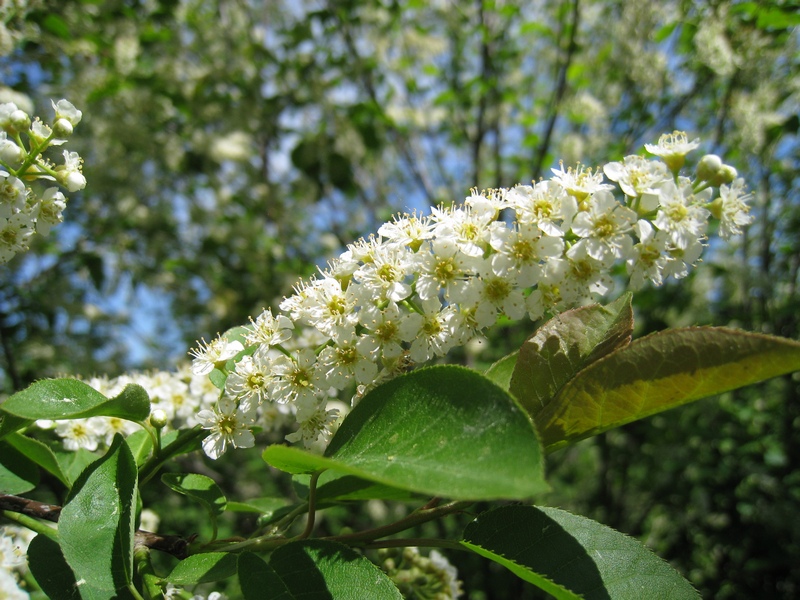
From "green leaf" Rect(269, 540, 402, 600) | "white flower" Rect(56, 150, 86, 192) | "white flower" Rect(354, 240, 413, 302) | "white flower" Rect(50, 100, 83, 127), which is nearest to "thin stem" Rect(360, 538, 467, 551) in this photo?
"green leaf" Rect(269, 540, 402, 600)

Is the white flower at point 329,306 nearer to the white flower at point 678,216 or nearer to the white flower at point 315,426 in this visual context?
the white flower at point 315,426

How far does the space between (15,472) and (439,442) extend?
3.40ft

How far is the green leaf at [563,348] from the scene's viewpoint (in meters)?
1.13

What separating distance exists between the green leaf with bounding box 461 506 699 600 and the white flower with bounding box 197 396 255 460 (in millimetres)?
524

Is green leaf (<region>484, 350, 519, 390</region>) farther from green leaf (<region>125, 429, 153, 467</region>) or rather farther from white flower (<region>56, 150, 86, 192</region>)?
white flower (<region>56, 150, 86, 192</region>)

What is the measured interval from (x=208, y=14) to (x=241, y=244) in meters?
2.19

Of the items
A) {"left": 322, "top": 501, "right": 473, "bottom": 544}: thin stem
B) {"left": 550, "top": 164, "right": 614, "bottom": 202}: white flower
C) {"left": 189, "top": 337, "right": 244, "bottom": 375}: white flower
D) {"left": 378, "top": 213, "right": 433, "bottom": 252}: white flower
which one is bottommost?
{"left": 322, "top": 501, "right": 473, "bottom": 544}: thin stem

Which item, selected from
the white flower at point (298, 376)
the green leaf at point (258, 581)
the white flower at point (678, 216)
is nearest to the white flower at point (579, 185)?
the white flower at point (678, 216)

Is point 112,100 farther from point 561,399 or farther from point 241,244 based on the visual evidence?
point 561,399

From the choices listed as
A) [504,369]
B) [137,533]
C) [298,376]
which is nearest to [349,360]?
[298,376]

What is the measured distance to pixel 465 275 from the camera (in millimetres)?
1318

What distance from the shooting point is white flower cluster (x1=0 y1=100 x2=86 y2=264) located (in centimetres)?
127

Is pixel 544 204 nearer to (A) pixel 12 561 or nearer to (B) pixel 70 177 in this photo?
(B) pixel 70 177

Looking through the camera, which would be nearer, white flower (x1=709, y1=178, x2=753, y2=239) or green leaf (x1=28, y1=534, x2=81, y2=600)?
green leaf (x1=28, y1=534, x2=81, y2=600)
